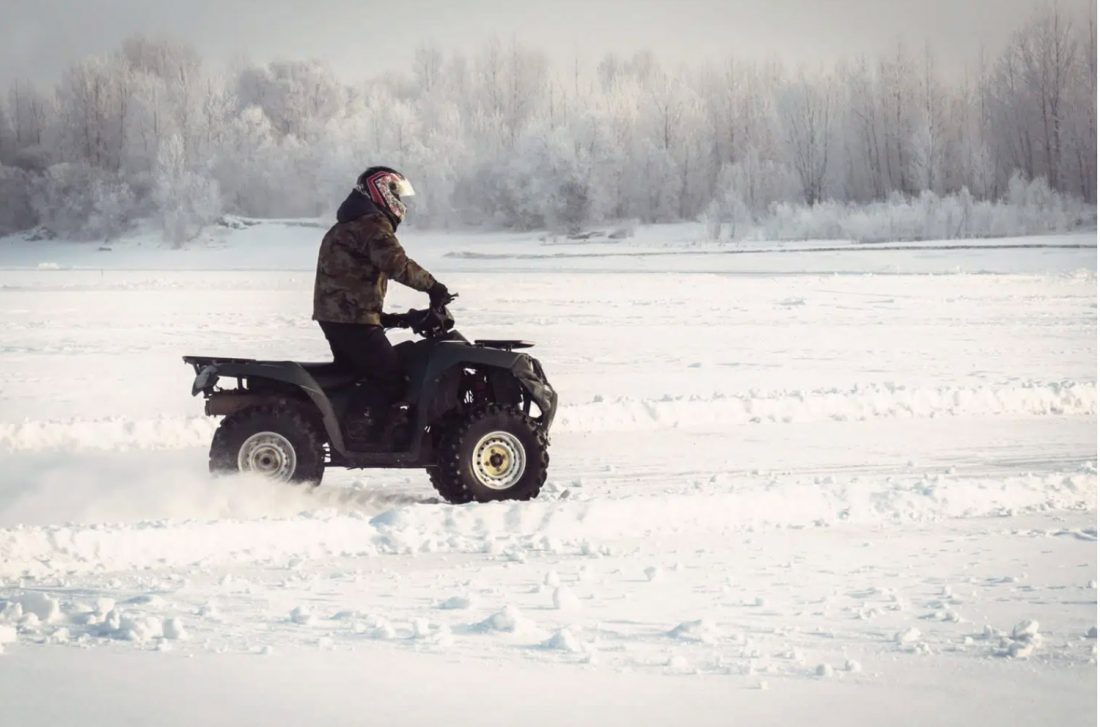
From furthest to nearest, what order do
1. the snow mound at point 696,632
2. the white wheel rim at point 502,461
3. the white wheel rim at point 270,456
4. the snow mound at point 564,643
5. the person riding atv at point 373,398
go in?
the white wheel rim at point 502,461, the white wheel rim at point 270,456, the person riding atv at point 373,398, the snow mound at point 696,632, the snow mound at point 564,643

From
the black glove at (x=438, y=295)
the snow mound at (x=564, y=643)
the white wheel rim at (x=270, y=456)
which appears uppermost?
the black glove at (x=438, y=295)

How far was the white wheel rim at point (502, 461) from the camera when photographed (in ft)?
28.2

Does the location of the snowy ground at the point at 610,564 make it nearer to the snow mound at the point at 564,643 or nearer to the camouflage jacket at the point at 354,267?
the snow mound at the point at 564,643

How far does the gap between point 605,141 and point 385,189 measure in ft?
178

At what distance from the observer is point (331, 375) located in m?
8.53

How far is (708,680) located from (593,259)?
132 ft

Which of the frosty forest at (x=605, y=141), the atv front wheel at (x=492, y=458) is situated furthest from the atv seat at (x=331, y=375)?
the frosty forest at (x=605, y=141)

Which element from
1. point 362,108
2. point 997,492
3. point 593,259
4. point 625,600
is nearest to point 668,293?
point 593,259

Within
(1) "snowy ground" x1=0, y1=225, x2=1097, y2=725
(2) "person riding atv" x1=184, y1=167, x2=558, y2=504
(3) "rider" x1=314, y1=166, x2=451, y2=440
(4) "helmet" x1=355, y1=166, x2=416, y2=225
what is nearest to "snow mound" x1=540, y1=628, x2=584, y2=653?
(1) "snowy ground" x1=0, y1=225, x2=1097, y2=725

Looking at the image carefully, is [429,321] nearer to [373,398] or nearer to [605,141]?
[373,398]

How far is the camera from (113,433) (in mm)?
11570

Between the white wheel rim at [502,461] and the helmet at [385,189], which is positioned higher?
the helmet at [385,189]

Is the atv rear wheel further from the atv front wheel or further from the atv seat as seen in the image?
the atv front wheel

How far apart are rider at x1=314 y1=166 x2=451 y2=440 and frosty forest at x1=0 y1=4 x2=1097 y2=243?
2622 centimetres
